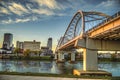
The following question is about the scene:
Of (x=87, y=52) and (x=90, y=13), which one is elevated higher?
(x=90, y=13)

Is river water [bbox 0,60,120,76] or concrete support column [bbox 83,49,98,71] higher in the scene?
concrete support column [bbox 83,49,98,71]

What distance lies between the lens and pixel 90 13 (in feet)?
158

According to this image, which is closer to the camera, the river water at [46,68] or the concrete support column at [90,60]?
the concrete support column at [90,60]

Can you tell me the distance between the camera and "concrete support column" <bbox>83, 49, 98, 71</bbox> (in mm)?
35434

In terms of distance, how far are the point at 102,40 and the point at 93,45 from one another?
76.1 inches

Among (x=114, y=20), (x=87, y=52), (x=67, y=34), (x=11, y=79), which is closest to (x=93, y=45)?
(x=87, y=52)

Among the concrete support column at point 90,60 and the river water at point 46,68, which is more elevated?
the concrete support column at point 90,60

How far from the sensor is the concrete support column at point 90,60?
3543cm

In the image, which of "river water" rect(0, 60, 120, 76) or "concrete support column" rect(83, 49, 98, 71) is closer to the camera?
"concrete support column" rect(83, 49, 98, 71)

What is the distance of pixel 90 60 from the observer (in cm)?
3566

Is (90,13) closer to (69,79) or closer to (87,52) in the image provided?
(87,52)

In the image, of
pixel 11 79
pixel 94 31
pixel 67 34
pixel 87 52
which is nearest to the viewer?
pixel 11 79

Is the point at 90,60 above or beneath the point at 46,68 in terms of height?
above

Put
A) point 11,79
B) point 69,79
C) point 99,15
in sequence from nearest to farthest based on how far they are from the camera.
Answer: point 11,79, point 69,79, point 99,15
